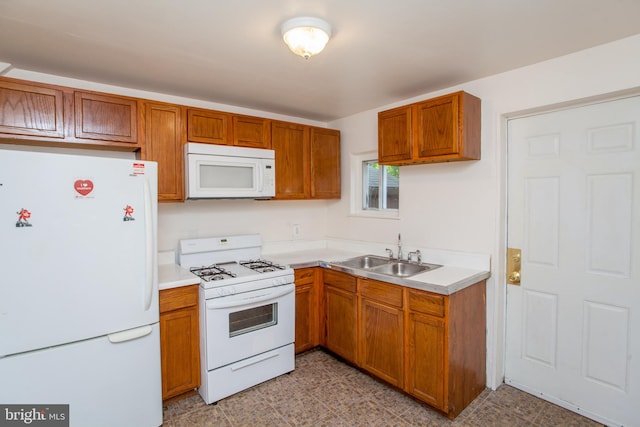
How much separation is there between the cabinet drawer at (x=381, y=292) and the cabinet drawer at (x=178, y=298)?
4.22 feet

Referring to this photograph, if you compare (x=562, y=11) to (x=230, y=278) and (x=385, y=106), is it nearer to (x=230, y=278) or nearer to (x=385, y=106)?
(x=385, y=106)

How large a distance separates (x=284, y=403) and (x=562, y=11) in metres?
2.86

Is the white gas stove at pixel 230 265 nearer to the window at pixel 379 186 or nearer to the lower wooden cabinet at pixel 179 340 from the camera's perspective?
the lower wooden cabinet at pixel 179 340

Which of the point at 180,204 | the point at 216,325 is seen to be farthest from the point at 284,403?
the point at 180,204

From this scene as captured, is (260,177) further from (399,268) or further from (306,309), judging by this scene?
(399,268)

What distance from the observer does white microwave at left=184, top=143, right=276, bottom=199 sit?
266cm

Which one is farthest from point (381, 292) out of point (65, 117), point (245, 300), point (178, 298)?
point (65, 117)

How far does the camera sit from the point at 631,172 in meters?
2.06

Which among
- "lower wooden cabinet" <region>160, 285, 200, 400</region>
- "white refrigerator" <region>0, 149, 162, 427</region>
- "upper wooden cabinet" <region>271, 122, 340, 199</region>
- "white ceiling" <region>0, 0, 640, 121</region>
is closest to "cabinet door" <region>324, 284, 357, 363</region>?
"upper wooden cabinet" <region>271, 122, 340, 199</region>

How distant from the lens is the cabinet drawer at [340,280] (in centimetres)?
283

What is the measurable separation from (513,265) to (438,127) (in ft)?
3.92

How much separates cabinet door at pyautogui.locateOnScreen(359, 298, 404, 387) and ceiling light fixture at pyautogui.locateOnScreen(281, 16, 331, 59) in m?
→ 1.82

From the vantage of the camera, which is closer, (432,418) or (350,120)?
(432,418)

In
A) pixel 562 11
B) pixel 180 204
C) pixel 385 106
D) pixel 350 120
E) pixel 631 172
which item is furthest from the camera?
pixel 350 120
